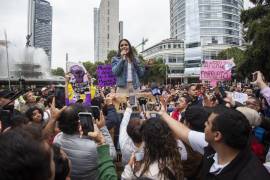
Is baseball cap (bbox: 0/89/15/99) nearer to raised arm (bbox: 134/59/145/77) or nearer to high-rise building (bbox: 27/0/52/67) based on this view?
raised arm (bbox: 134/59/145/77)

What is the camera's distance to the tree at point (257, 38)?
20.3 metres

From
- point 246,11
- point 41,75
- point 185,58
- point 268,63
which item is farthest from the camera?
point 185,58

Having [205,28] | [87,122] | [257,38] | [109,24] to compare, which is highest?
[109,24]

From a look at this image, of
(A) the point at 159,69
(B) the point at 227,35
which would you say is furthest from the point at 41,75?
(B) the point at 227,35

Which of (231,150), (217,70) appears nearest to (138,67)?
(231,150)

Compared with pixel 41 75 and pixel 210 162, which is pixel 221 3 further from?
pixel 210 162

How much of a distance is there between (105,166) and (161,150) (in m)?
0.69

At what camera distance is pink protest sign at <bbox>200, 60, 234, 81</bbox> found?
451 inches

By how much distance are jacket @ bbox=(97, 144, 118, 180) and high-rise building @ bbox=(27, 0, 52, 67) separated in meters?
135

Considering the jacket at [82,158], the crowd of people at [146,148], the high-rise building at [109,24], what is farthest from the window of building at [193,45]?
the jacket at [82,158]

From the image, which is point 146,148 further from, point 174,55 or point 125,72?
point 174,55

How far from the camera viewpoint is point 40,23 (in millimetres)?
142375

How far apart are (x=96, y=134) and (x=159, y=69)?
6722cm

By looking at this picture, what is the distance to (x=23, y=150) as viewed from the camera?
5.06 feet
